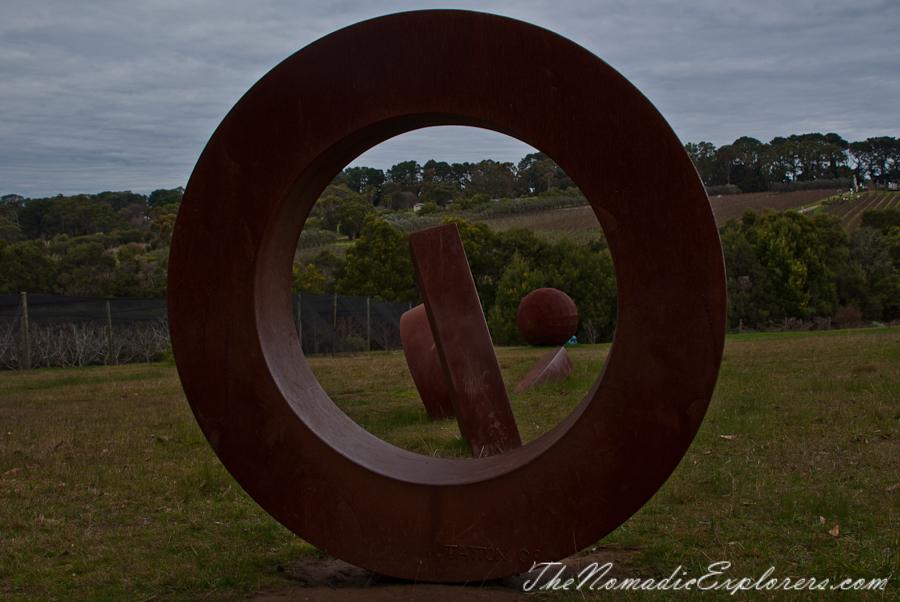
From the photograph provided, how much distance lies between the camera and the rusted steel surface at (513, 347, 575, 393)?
10.5 meters

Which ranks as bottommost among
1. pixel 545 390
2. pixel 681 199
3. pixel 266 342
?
pixel 545 390

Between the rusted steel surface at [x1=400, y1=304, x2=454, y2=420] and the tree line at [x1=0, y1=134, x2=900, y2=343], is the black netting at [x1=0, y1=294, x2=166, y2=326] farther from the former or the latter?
the tree line at [x1=0, y1=134, x2=900, y2=343]

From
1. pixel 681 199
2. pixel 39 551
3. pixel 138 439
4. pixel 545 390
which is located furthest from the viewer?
pixel 545 390

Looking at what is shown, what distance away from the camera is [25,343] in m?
15.2

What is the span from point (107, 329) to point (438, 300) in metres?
14.1

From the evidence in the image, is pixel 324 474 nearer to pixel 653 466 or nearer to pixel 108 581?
pixel 108 581

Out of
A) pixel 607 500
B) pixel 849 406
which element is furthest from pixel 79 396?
pixel 849 406

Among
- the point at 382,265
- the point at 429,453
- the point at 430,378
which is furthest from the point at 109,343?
the point at 382,265

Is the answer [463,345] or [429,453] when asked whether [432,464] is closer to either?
[429,453]

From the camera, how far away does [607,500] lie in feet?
10.3

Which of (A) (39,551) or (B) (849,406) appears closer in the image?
(A) (39,551)

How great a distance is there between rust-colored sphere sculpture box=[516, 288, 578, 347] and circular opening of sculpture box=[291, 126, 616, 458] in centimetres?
4

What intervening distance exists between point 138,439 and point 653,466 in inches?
227

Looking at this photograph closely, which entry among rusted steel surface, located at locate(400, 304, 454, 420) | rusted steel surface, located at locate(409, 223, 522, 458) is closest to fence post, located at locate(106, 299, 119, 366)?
rusted steel surface, located at locate(400, 304, 454, 420)
